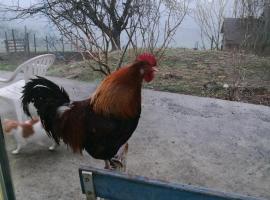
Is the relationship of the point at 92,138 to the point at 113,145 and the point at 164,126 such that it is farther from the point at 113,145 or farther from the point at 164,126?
the point at 164,126

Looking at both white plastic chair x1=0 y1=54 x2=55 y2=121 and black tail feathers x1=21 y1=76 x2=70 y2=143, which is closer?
black tail feathers x1=21 y1=76 x2=70 y2=143

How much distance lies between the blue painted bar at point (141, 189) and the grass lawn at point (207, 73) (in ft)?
7.03

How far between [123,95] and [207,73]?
2758 mm


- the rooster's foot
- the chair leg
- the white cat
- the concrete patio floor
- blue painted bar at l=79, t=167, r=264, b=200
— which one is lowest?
the concrete patio floor

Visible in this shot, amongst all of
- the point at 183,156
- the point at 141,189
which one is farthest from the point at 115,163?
the point at 141,189

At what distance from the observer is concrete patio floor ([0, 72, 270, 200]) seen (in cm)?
182

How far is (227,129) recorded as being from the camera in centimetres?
252

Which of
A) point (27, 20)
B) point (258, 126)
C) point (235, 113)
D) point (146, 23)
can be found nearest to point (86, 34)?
point (146, 23)

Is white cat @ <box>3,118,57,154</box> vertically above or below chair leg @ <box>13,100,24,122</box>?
below

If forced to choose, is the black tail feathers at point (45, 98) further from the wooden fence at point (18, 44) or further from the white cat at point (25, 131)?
the wooden fence at point (18, 44)

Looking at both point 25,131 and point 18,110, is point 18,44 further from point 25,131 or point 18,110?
point 25,131

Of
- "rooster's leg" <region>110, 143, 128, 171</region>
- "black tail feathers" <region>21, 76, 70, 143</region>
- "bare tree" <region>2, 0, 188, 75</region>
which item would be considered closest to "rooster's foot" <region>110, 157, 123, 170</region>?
"rooster's leg" <region>110, 143, 128, 171</region>

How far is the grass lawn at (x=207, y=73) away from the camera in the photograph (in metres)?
3.45

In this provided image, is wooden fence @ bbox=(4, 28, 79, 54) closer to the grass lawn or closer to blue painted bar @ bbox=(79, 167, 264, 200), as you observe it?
the grass lawn
